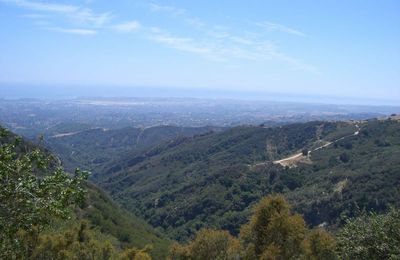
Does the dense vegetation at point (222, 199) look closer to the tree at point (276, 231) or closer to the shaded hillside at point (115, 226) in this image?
the tree at point (276, 231)

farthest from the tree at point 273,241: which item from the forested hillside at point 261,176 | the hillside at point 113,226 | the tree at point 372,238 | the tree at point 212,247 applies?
the forested hillside at point 261,176

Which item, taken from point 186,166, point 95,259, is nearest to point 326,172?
point 186,166

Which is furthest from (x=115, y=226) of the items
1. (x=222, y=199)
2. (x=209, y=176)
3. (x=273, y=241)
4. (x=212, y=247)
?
(x=273, y=241)

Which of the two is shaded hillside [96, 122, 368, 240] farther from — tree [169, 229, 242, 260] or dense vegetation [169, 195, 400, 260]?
dense vegetation [169, 195, 400, 260]

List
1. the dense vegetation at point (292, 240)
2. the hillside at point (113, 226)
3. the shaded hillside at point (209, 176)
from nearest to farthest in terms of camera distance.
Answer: the dense vegetation at point (292, 240) → the hillside at point (113, 226) → the shaded hillside at point (209, 176)

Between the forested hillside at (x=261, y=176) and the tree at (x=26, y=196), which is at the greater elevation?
the tree at (x=26, y=196)

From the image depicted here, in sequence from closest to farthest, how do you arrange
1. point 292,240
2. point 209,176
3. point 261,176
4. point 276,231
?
point 292,240
point 276,231
point 261,176
point 209,176

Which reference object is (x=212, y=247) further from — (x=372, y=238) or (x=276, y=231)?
(x=372, y=238)
